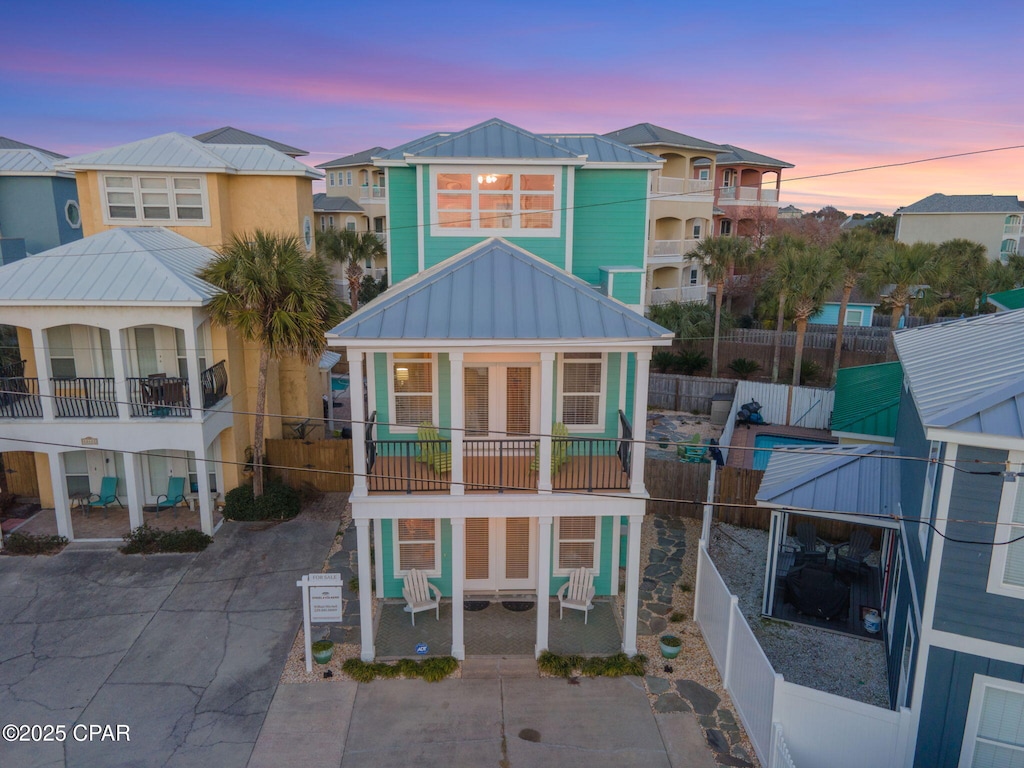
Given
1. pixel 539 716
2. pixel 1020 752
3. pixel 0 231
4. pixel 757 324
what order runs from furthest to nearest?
pixel 757 324, pixel 0 231, pixel 539 716, pixel 1020 752

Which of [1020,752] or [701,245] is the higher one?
[701,245]

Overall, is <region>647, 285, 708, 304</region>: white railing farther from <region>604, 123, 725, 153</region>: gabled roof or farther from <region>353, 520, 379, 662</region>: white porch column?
<region>353, 520, 379, 662</region>: white porch column

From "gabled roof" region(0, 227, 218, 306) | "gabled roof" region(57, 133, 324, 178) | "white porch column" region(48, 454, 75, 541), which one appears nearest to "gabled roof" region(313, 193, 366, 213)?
"gabled roof" region(57, 133, 324, 178)

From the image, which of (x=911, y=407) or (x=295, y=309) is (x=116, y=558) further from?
(x=911, y=407)

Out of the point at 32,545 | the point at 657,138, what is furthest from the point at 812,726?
the point at 657,138

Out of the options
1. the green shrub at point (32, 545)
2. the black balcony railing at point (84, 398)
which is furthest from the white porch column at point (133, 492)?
the green shrub at point (32, 545)

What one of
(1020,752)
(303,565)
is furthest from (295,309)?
(1020,752)
